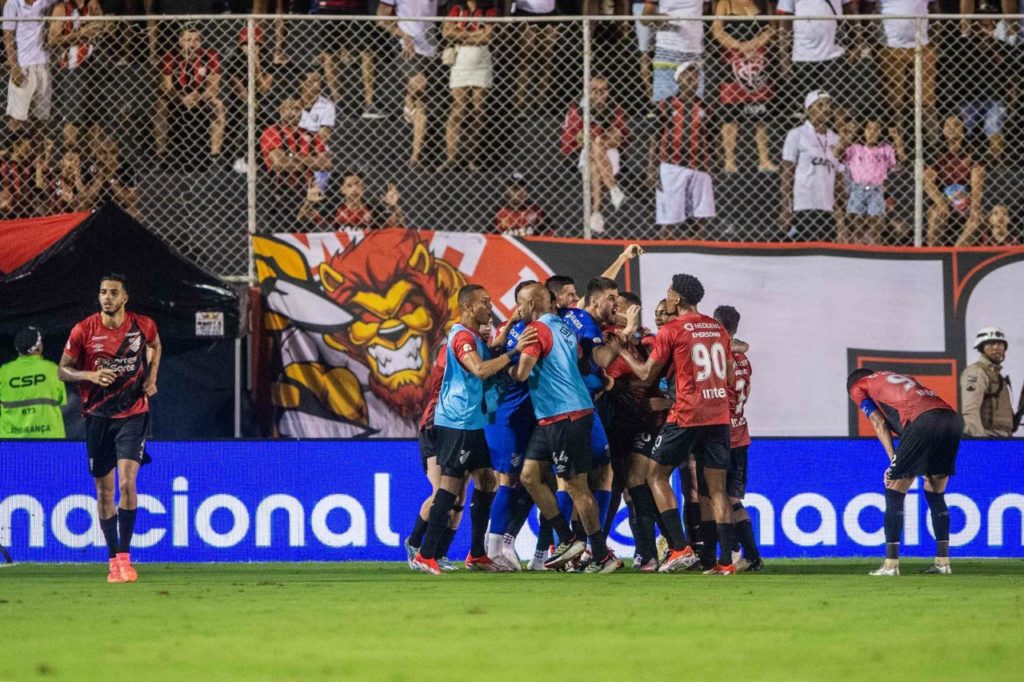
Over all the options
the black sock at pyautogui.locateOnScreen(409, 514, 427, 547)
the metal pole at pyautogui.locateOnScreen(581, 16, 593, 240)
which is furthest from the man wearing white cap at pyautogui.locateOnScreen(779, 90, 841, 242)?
the black sock at pyautogui.locateOnScreen(409, 514, 427, 547)

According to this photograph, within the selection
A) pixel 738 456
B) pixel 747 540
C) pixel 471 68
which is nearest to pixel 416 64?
pixel 471 68

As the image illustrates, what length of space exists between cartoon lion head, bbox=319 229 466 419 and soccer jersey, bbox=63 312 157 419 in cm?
406

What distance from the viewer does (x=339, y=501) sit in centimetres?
1432

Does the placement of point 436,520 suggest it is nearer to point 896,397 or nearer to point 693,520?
point 693,520

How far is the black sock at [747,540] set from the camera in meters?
12.5

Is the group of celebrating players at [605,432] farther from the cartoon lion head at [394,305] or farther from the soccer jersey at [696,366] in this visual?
the cartoon lion head at [394,305]

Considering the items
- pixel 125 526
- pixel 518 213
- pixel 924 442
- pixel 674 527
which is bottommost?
pixel 674 527

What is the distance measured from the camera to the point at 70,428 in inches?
612

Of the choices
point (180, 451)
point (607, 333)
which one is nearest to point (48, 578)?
point (180, 451)

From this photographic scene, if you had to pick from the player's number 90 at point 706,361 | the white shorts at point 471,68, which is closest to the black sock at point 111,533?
the player's number 90 at point 706,361

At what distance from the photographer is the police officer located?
579 inches

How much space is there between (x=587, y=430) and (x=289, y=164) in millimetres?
5555

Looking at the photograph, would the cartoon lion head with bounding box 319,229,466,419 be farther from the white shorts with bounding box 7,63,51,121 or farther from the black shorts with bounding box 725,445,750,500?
the black shorts with bounding box 725,445,750,500

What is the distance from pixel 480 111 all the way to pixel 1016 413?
588 centimetres
